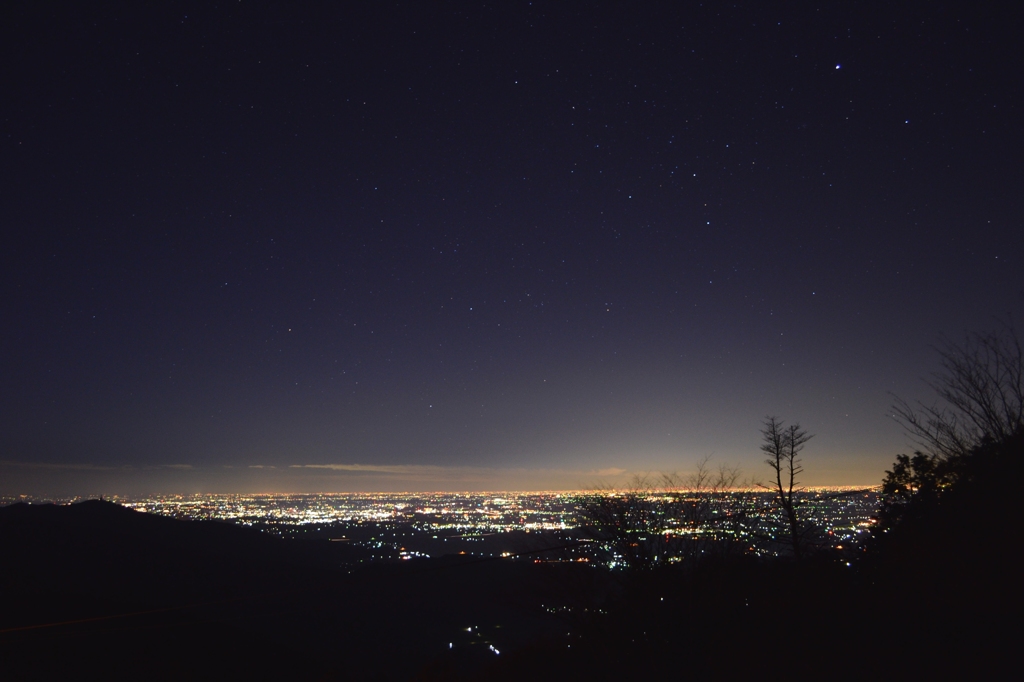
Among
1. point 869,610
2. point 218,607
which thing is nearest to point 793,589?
point 869,610

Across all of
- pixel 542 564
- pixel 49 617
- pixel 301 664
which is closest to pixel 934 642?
pixel 542 564

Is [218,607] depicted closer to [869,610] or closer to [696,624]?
[696,624]

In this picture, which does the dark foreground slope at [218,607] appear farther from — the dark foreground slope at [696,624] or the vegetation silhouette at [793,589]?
the vegetation silhouette at [793,589]

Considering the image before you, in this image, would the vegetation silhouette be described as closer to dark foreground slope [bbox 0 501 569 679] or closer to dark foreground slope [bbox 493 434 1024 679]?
dark foreground slope [bbox 493 434 1024 679]

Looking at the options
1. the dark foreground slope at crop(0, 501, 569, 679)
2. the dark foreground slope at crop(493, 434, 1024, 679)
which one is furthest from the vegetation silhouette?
the dark foreground slope at crop(0, 501, 569, 679)

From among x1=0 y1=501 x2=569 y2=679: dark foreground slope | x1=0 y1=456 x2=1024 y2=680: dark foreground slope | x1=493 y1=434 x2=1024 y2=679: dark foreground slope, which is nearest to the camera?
x1=493 y1=434 x2=1024 y2=679: dark foreground slope

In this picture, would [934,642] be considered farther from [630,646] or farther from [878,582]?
[630,646]

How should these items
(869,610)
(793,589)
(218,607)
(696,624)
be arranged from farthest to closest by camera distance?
1. (218,607)
2. (793,589)
3. (696,624)
4. (869,610)

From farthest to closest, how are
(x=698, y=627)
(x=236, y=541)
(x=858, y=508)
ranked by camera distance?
(x=236, y=541)
(x=858, y=508)
(x=698, y=627)
